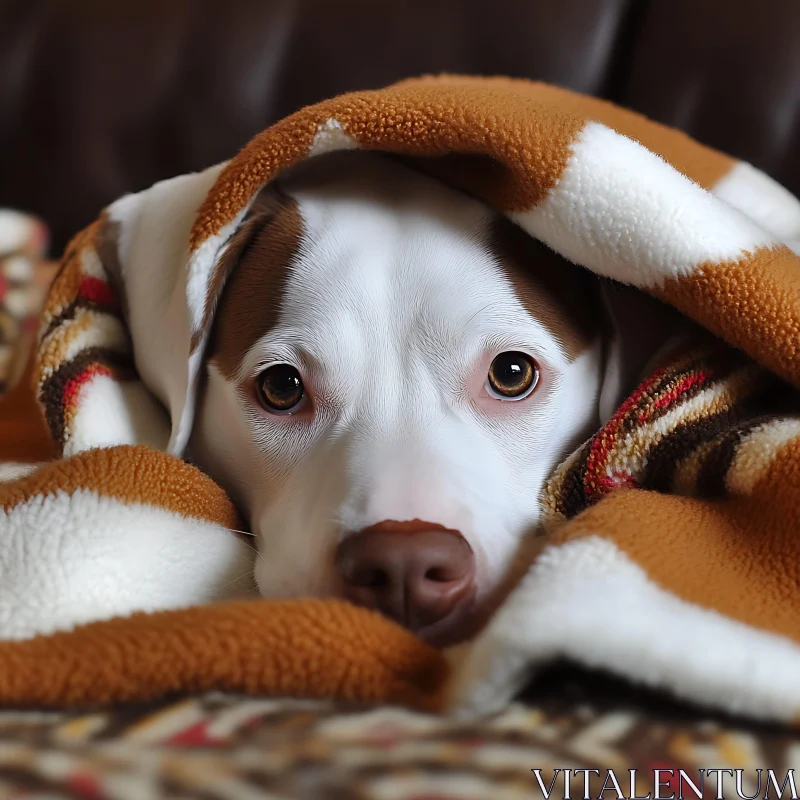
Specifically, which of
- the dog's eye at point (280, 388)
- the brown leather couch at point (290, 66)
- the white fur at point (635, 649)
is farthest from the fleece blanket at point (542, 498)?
the brown leather couch at point (290, 66)

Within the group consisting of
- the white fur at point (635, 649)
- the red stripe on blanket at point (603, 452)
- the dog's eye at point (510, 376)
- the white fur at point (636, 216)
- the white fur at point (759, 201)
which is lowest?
the white fur at point (635, 649)

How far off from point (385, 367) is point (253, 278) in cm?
24

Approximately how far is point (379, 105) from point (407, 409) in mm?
370

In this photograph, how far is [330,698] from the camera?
617mm

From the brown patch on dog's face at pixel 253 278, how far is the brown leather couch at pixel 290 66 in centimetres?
91

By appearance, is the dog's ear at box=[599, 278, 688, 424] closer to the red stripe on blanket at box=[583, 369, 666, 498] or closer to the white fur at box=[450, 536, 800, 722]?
the red stripe on blanket at box=[583, 369, 666, 498]

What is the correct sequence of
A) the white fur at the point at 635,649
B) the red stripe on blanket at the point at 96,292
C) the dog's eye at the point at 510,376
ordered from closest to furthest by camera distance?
1. the white fur at the point at 635,649
2. the dog's eye at the point at 510,376
3. the red stripe on blanket at the point at 96,292

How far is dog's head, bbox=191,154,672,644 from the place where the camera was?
0.90 m

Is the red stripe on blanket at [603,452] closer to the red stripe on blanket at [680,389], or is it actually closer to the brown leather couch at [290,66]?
the red stripe on blanket at [680,389]

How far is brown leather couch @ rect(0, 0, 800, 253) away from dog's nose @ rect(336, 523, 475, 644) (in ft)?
4.34

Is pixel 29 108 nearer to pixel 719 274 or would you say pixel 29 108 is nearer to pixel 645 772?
pixel 719 274

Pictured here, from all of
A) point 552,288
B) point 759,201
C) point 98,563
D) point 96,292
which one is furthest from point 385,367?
point 759,201

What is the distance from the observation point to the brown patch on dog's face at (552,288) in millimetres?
1085

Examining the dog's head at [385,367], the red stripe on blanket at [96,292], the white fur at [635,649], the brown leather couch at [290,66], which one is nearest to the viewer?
the white fur at [635,649]
